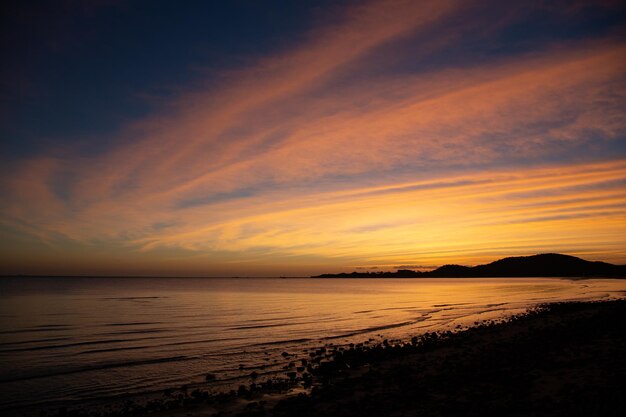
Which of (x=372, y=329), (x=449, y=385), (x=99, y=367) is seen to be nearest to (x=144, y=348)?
(x=99, y=367)

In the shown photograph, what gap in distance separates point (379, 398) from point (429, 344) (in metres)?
14.0

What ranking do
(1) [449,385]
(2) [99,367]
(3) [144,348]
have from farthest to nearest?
(3) [144,348] → (2) [99,367] → (1) [449,385]

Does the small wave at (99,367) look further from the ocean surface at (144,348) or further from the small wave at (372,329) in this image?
the small wave at (372,329)

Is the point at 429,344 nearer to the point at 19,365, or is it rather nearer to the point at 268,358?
the point at 268,358

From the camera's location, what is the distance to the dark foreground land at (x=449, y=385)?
41.2 ft

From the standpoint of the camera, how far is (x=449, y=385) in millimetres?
15562

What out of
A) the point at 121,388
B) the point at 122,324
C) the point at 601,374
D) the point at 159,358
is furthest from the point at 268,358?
the point at 122,324

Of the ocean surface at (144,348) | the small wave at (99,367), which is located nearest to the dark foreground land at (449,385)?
the ocean surface at (144,348)

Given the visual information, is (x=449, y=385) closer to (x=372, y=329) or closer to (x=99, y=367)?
(x=99, y=367)

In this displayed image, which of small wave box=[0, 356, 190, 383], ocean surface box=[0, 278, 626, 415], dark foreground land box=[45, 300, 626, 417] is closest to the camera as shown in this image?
dark foreground land box=[45, 300, 626, 417]

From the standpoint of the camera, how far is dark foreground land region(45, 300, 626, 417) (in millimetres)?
12547

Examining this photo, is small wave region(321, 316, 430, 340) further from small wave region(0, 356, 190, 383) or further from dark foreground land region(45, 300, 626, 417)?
small wave region(0, 356, 190, 383)

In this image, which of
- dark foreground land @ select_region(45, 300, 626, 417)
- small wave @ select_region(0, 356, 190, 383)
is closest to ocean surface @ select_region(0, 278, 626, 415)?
small wave @ select_region(0, 356, 190, 383)

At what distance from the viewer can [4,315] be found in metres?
49.9
